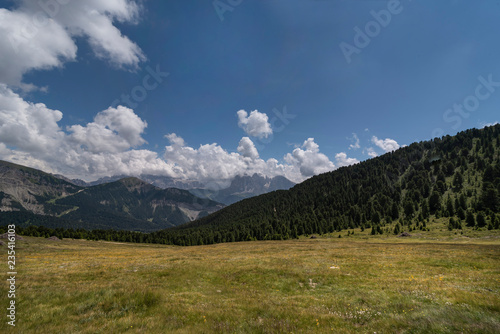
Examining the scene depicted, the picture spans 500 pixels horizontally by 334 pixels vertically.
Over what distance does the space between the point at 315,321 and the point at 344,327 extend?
140 cm

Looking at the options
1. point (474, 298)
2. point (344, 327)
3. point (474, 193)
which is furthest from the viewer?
point (474, 193)

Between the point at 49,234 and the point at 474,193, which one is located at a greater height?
the point at 474,193

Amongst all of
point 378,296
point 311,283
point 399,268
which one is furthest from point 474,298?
point 399,268

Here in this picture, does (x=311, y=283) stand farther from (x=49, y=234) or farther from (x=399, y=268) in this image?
(x=49, y=234)

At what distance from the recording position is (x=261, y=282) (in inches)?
816

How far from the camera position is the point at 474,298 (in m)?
12.2

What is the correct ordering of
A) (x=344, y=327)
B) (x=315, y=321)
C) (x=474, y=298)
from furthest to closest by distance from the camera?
(x=474, y=298) → (x=315, y=321) → (x=344, y=327)

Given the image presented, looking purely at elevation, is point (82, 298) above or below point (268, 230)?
above

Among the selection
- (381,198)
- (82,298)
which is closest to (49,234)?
(82,298)

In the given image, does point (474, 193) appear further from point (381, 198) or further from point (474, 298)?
point (474, 298)

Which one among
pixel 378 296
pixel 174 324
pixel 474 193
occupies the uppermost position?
pixel 474 193

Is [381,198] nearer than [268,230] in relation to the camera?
No

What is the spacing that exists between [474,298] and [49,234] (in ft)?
464

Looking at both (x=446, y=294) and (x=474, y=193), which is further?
(x=474, y=193)
